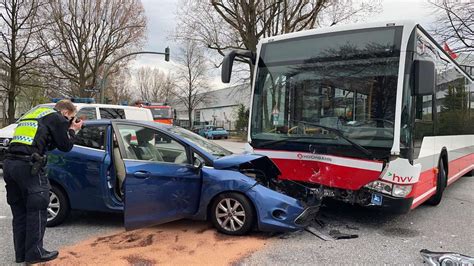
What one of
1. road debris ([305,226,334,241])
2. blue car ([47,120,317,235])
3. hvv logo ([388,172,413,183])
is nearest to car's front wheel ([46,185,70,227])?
blue car ([47,120,317,235])

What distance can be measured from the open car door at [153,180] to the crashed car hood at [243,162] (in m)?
0.33

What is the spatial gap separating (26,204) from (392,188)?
13.7 feet

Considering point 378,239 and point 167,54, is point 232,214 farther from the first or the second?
point 167,54

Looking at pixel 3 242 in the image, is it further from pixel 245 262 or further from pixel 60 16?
pixel 60 16

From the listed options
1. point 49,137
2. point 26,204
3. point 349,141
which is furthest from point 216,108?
point 26,204

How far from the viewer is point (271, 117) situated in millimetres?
6105

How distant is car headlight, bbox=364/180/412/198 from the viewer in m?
5.02

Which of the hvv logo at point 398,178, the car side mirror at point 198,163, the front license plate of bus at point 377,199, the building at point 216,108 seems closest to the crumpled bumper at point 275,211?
the car side mirror at point 198,163

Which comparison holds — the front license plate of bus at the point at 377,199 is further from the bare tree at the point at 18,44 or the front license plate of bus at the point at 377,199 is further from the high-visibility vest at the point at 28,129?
the bare tree at the point at 18,44

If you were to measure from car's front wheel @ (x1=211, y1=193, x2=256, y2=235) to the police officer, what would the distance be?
1.94 metres

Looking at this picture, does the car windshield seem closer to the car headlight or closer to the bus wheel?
the car headlight

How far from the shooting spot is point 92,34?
35.1 meters

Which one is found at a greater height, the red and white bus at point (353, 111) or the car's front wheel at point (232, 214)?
the red and white bus at point (353, 111)

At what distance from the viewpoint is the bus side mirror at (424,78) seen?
495 centimetres
